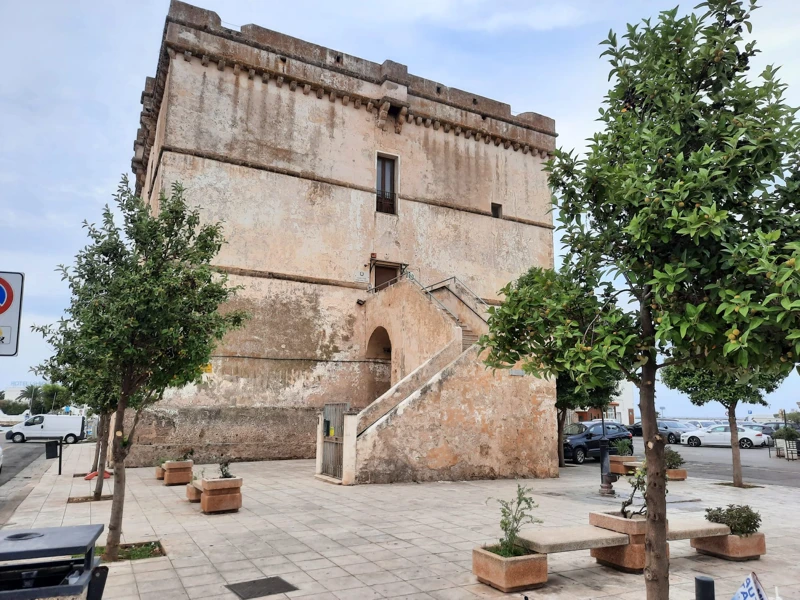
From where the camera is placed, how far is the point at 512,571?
229 inches

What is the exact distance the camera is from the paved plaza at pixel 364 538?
233 inches

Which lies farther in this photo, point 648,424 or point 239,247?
point 239,247

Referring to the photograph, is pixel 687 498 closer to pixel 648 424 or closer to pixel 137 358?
pixel 648 424

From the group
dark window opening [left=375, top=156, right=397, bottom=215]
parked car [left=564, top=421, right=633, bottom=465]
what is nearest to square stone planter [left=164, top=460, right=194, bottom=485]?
dark window opening [left=375, top=156, right=397, bottom=215]

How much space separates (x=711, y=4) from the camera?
4.40 metres

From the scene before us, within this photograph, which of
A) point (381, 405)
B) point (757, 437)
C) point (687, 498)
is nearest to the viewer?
point (687, 498)

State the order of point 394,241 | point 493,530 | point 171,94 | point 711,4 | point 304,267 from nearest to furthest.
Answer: point 711,4 → point 493,530 → point 171,94 → point 304,267 → point 394,241

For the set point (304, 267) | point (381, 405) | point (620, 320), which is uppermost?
point (304, 267)

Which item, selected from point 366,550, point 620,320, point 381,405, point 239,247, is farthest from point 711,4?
point 239,247

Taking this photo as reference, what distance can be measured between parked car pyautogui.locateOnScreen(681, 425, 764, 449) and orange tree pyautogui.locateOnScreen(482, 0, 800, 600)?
34.0 metres

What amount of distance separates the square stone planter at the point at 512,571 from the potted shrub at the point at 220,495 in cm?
533

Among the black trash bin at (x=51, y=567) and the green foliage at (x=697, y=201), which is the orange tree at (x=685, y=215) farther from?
the black trash bin at (x=51, y=567)

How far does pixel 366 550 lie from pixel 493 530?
230 centimetres

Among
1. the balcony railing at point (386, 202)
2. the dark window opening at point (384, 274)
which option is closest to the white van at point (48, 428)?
the dark window opening at point (384, 274)
